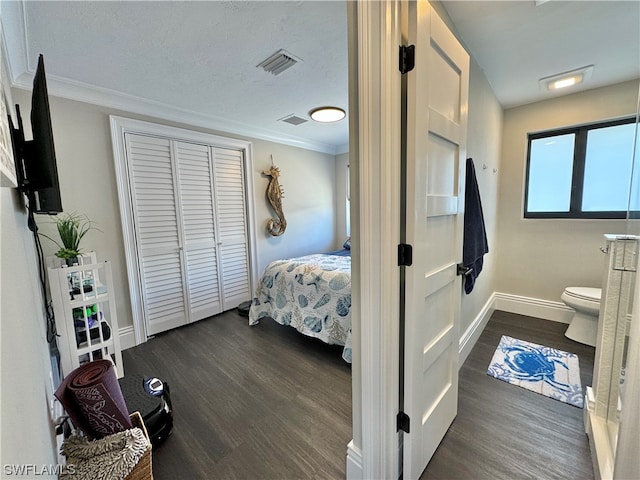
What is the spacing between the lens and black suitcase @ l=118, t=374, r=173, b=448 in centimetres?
144

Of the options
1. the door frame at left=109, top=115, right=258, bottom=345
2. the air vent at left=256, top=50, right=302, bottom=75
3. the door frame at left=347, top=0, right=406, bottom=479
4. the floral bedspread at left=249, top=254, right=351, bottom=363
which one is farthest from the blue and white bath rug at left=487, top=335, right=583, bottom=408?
the door frame at left=109, top=115, right=258, bottom=345

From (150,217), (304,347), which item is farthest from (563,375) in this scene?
(150,217)

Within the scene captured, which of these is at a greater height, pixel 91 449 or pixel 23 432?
pixel 23 432

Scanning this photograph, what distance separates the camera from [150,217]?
269 cm

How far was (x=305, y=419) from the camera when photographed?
5.42 feet

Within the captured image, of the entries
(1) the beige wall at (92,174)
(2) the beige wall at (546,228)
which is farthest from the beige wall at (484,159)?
(1) the beige wall at (92,174)

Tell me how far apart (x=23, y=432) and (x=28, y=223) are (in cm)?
115

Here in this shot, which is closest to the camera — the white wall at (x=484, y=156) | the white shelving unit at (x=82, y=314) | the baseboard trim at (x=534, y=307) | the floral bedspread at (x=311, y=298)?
the white shelving unit at (x=82, y=314)

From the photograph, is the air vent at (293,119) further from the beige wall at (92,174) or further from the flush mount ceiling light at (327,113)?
the beige wall at (92,174)

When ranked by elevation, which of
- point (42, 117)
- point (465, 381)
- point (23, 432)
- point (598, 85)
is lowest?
point (465, 381)

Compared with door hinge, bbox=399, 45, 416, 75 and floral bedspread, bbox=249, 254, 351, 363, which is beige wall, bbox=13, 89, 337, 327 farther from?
door hinge, bbox=399, 45, 416, 75

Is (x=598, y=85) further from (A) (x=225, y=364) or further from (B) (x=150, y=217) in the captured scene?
(B) (x=150, y=217)

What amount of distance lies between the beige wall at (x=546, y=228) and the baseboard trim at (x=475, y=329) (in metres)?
0.39

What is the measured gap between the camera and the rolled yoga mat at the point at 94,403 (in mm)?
961
